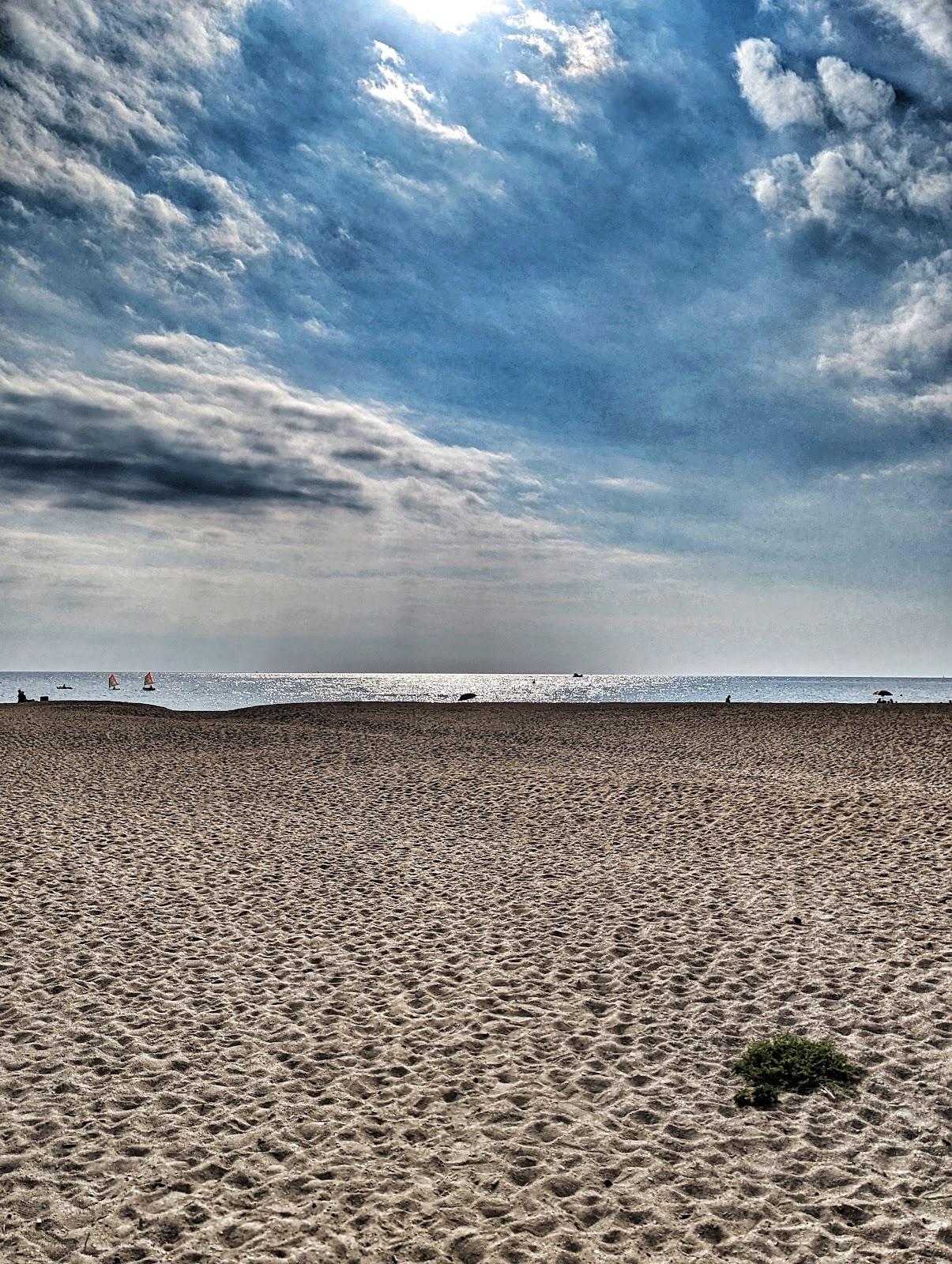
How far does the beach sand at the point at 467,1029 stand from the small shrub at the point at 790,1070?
184 millimetres

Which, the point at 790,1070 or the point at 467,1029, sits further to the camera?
the point at 467,1029

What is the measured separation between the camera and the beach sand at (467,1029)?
5395 mm

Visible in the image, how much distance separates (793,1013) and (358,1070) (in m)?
4.72

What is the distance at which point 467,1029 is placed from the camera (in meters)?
8.16

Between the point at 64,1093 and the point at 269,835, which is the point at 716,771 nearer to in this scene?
the point at 269,835

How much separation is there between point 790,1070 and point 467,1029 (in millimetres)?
3193

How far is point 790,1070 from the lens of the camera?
7.20 meters

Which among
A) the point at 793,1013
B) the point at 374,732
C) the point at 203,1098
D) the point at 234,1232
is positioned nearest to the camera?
the point at 234,1232

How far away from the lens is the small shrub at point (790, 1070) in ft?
22.7

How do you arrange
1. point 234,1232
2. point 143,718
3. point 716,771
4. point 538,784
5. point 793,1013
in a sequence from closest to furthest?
1. point 234,1232
2. point 793,1013
3. point 538,784
4. point 716,771
5. point 143,718

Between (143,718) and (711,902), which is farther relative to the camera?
(143,718)

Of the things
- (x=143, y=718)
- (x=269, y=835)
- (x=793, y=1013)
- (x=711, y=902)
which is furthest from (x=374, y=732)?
(x=793, y=1013)

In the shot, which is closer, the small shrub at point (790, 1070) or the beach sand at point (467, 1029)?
the beach sand at point (467, 1029)

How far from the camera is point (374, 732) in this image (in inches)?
1489
